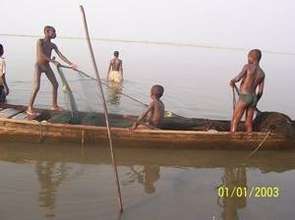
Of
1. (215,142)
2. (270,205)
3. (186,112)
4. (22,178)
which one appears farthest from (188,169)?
(186,112)

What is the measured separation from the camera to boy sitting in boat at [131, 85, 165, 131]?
8.28 meters

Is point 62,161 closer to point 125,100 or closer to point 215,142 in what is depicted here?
point 215,142

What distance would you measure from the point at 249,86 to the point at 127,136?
8.10ft

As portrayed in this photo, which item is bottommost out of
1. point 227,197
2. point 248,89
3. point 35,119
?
point 227,197

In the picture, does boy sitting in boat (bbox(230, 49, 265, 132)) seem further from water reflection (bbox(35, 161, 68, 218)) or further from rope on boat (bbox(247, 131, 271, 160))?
water reflection (bbox(35, 161, 68, 218))

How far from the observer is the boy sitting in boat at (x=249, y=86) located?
838 cm

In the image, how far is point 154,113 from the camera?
28.1ft

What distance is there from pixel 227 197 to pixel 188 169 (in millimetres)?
1321

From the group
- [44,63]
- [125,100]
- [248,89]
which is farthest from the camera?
[125,100]

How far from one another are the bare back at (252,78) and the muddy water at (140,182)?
126 cm

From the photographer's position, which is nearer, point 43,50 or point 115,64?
point 43,50

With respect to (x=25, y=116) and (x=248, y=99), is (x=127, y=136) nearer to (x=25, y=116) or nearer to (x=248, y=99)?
(x=25, y=116)

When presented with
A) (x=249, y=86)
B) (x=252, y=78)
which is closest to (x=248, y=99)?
(x=249, y=86)

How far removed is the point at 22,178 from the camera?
6926 millimetres
